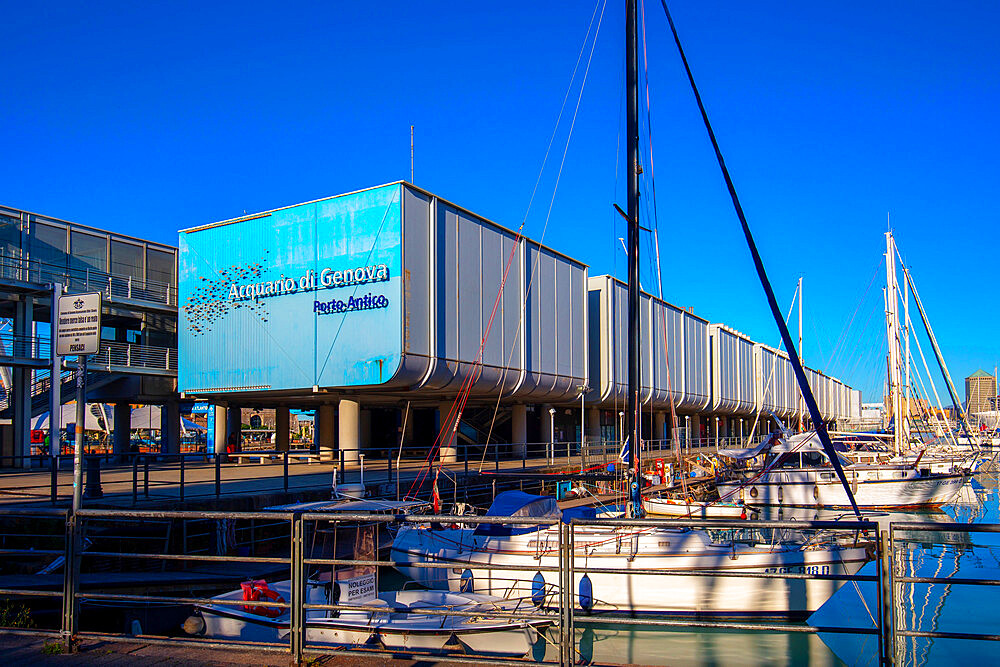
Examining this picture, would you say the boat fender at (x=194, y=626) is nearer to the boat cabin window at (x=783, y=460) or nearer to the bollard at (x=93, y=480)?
the bollard at (x=93, y=480)

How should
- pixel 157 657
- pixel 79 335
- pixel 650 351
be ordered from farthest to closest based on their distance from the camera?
pixel 650 351
pixel 79 335
pixel 157 657

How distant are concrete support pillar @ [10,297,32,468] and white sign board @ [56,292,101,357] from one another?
27.0 metres

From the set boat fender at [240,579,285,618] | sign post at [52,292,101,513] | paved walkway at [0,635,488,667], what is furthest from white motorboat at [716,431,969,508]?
sign post at [52,292,101,513]

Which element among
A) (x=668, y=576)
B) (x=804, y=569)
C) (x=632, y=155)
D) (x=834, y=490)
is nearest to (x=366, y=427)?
(x=834, y=490)

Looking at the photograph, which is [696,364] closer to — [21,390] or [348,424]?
[348,424]

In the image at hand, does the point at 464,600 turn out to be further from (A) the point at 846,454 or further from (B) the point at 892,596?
(A) the point at 846,454

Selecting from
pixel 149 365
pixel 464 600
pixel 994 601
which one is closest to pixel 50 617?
pixel 464 600

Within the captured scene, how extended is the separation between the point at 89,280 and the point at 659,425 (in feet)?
144

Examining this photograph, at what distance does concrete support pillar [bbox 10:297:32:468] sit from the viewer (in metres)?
30.9

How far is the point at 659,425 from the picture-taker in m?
64.2

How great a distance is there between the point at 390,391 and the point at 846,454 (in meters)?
20.9

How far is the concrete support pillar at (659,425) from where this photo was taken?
62181 mm

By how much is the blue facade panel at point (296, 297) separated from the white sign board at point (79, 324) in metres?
23.3

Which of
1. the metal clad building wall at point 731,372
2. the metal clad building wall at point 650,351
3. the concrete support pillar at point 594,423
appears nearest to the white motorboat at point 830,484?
the metal clad building wall at point 650,351
